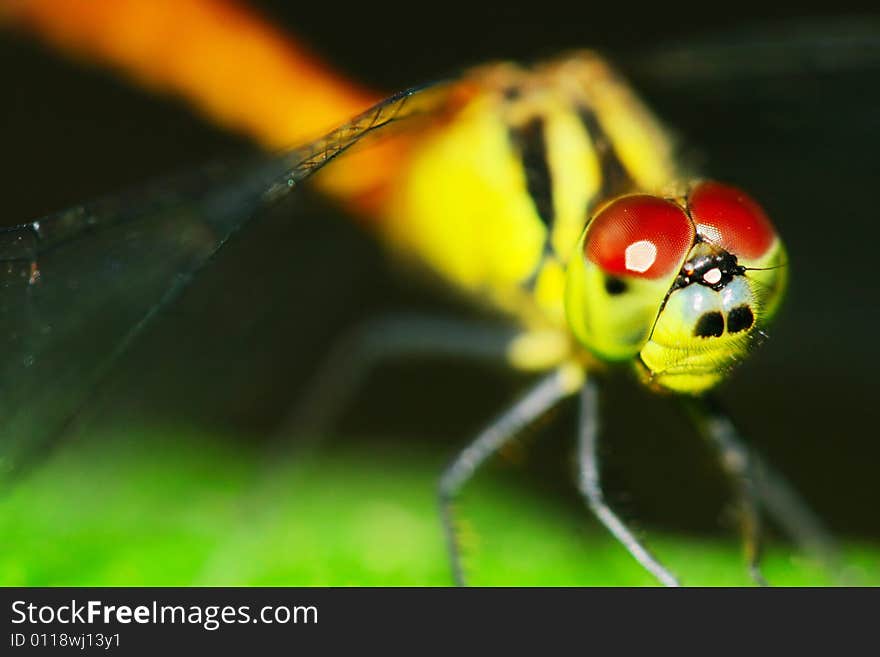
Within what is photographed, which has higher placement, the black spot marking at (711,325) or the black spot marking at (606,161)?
the black spot marking at (606,161)

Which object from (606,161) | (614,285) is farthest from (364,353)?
(614,285)

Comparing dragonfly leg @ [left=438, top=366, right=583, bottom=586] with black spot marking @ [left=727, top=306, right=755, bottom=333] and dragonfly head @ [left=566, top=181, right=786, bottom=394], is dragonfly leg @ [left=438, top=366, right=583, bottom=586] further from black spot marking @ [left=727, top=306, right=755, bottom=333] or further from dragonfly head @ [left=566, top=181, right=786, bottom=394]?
black spot marking @ [left=727, top=306, right=755, bottom=333]

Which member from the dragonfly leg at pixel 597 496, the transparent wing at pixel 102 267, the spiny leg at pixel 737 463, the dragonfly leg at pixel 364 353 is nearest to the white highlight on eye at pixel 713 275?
the spiny leg at pixel 737 463

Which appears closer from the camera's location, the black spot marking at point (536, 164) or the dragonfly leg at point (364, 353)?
the black spot marking at point (536, 164)

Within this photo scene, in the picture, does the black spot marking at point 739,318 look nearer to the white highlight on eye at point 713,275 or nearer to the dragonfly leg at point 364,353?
the white highlight on eye at point 713,275

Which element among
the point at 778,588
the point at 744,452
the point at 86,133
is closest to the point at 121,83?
the point at 86,133

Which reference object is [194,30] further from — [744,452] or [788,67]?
[744,452]
